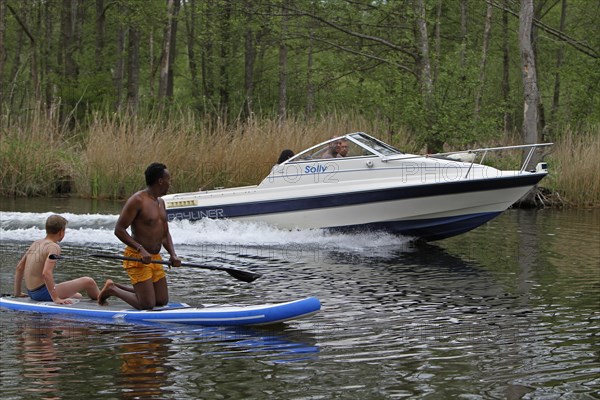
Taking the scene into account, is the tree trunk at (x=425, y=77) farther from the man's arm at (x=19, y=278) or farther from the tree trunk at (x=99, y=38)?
the man's arm at (x=19, y=278)

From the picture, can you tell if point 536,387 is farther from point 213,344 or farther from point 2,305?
point 2,305

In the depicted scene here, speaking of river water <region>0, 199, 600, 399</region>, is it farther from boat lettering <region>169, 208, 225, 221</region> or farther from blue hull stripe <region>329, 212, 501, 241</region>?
boat lettering <region>169, 208, 225, 221</region>

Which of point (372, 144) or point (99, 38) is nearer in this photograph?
point (372, 144)

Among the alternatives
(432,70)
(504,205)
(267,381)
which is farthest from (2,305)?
(432,70)

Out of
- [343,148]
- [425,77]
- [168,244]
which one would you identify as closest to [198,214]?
[343,148]

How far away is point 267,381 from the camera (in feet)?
24.7

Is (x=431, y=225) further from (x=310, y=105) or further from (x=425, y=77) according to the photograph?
(x=310, y=105)

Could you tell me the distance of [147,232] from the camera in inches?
377

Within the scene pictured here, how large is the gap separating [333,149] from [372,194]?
1.22 metres

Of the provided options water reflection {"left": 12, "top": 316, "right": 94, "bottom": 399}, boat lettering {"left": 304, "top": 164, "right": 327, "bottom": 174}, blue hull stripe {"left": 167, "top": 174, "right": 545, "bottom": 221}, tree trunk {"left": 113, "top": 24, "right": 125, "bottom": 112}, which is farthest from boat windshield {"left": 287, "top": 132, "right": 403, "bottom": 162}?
tree trunk {"left": 113, "top": 24, "right": 125, "bottom": 112}

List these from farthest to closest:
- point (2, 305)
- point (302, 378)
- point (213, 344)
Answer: point (2, 305) → point (213, 344) → point (302, 378)

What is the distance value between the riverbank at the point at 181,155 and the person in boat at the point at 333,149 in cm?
465

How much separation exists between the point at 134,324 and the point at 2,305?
1.72 metres

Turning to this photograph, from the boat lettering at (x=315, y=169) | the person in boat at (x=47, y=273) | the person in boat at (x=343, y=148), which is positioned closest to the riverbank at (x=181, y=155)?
the boat lettering at (x=315, y=169)
